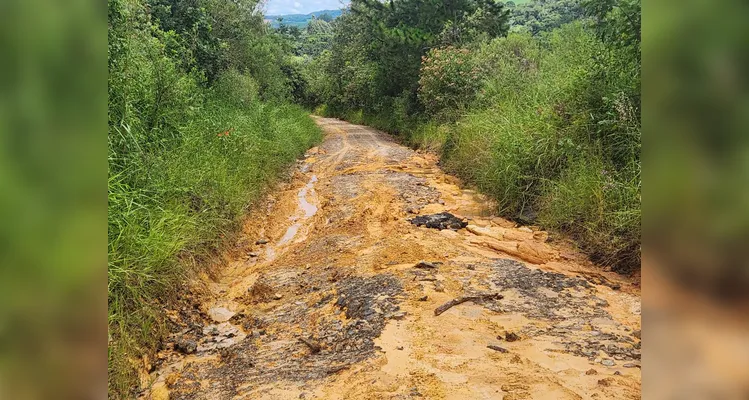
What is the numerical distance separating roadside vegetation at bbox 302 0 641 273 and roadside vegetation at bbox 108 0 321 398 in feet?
9.23

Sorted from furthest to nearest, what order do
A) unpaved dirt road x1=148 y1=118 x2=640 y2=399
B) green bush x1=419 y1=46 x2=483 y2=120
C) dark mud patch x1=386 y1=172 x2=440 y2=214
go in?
green bush x1=419 y1=46 x2=483 y2=120, dark mud patch x1=386 y1=172 x2=440 y2=214, unpaved dirt road x1=148 y1=118 x2=640 y2=399

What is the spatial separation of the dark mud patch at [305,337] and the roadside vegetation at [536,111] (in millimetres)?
1795

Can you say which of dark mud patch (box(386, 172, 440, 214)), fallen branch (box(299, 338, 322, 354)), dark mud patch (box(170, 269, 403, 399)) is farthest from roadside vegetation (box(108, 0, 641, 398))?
fallen branch (box(299, 338, 322, 354))

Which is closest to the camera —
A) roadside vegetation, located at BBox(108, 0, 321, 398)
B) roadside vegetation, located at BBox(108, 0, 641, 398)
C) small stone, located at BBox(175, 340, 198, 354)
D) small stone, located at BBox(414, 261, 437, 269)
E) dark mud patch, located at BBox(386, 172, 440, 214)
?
roadside vegetation, located at BBox(108, 0, 321, 398)

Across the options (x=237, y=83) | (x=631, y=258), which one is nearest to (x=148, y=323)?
(x=631, y=258)

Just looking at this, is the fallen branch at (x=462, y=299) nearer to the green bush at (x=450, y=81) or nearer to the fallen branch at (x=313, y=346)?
the fallen branch at (x=313, y=346)

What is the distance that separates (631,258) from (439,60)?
839 centimetres

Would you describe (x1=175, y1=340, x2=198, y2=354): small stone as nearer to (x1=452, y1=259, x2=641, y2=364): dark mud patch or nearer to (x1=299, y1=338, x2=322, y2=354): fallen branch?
(x1=299, y1=338, x2=322, y2=354): fallen branch

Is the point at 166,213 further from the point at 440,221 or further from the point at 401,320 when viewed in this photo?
the point at 440,221

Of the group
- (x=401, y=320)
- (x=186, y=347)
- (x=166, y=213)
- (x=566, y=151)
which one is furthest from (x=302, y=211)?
(x=401, y=320)

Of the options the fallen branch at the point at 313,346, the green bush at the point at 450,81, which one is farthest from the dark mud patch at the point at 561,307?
the green bush at the point at 450,81

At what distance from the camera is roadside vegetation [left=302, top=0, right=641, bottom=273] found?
4516mm
